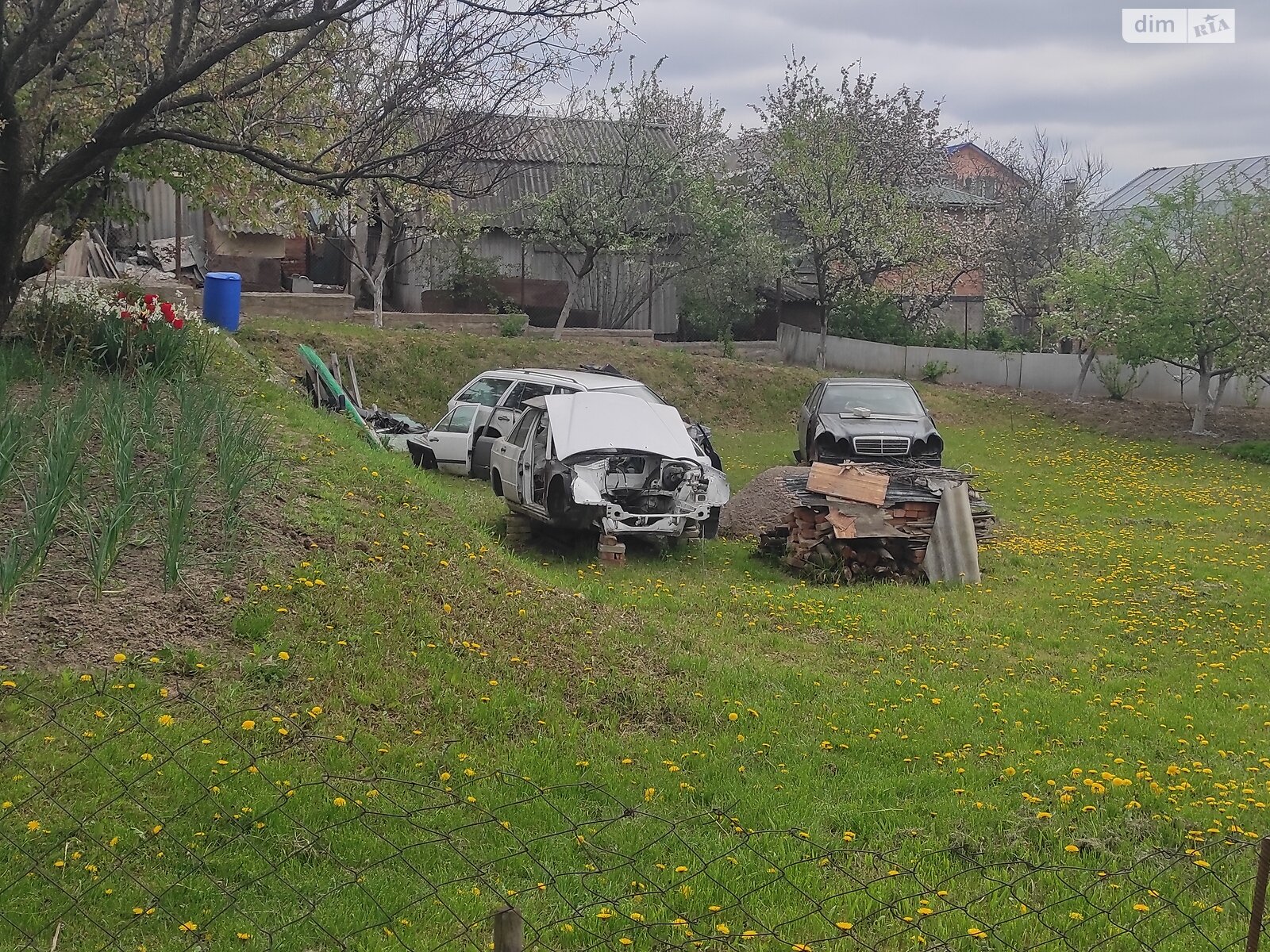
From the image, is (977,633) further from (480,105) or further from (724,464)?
(724,464)

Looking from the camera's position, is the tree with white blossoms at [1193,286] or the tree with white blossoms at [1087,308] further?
the tree with white blossoms at [1087,308]

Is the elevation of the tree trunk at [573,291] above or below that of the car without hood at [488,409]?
above

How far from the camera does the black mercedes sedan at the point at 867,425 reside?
15.7 metres

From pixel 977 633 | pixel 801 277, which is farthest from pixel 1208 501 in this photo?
pixel 801 277

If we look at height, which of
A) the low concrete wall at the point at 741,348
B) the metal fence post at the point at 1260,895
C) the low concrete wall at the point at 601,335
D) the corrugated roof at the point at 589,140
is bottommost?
the metal fence post at the point at 1260,895

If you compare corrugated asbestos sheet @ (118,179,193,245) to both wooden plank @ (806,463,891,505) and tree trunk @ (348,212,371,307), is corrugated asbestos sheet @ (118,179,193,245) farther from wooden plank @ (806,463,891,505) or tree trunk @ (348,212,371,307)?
wooden plank @ (806,463,891,505)

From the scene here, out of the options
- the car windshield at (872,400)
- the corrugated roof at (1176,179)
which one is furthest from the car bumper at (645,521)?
the corrugated roof at (1176,179)

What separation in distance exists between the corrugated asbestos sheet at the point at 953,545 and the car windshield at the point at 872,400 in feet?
17.0

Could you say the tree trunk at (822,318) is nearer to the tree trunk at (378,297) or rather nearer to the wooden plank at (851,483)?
the tree trunk at (378,297)

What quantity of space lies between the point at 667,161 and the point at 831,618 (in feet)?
67.3

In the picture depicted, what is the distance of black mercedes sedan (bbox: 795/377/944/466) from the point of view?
1569cm

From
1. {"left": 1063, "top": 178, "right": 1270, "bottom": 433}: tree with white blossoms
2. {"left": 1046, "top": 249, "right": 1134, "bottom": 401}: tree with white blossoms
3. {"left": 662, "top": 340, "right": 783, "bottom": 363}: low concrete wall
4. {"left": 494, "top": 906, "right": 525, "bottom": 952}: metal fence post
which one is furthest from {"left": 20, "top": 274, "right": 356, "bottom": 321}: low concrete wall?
{"left": 494, "top": 906, "right": 525, "bottom": 952}: metal fence post

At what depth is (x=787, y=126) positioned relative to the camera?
3177cm

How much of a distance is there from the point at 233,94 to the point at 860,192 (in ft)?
72.3
